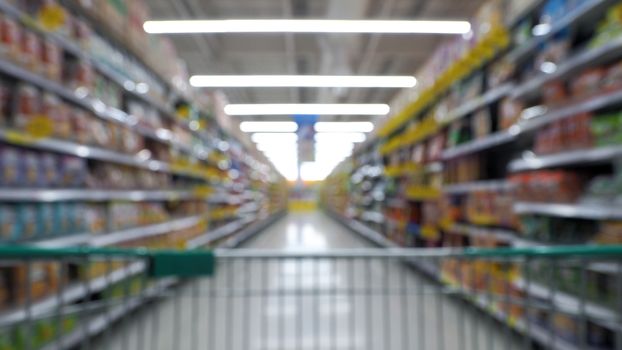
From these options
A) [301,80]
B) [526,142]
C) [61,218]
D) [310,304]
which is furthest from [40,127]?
[301,80]

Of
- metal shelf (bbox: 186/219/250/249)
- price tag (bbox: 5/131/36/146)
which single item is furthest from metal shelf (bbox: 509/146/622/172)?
metal shelf (bbox: 186/219/250/249)

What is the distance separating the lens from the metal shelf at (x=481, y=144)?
2959 mm

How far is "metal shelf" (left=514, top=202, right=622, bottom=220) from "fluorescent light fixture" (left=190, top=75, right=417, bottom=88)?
6804mm

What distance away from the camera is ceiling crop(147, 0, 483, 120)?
7.02m

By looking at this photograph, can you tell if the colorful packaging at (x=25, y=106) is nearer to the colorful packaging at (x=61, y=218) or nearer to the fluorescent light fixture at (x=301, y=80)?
the colorful packaging at (x=61, y=218)

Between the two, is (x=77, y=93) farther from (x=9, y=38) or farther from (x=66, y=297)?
(x=66, y=297)

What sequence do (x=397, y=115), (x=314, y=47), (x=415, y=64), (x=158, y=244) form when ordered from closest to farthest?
1. (x=158, y=244)
2. (x=397, y=115)
3. (x=314, y=47)
4. (x=415, y=64)

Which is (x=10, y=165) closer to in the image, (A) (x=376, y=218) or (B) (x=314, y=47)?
(A) (x=376, y=218)

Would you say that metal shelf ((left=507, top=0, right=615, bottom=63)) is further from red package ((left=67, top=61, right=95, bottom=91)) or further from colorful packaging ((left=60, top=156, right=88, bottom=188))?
colorful packaging ((left=60, top=156, right=88, bottom=188))

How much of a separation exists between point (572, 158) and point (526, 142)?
1.17 meters

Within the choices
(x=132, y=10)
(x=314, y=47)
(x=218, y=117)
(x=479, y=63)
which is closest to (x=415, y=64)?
(x=314, y=47)

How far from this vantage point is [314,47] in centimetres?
868

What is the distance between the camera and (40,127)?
2209 millimetres

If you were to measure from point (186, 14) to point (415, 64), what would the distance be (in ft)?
18.7
